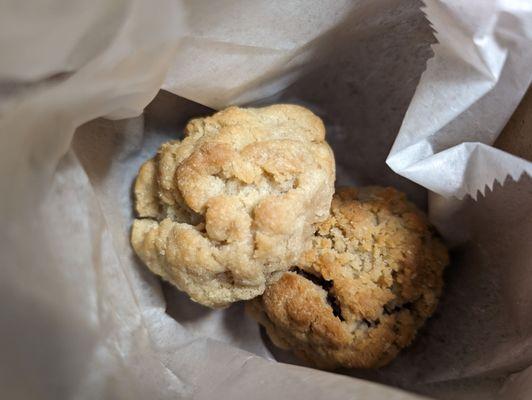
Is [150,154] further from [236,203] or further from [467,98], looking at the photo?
[467,98]

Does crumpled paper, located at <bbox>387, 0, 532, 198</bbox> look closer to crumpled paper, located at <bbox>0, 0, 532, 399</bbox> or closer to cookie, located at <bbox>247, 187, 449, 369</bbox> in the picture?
crumpled paper, located at <bbox>0, 0, 532, 399</bbox>

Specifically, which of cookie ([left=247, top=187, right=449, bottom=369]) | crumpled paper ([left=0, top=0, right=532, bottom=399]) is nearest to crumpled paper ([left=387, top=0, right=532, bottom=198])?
crumpled paper ([left=0, top=0, right=532, bottom=399])

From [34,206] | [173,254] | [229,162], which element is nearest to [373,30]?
[229,162]

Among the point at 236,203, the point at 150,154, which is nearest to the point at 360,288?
the point at 236,203

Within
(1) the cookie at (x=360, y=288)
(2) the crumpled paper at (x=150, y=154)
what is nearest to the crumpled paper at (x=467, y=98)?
(2) the crumpled paper at (x=150, y=154)

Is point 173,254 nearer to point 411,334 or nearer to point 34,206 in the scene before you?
point 34,206

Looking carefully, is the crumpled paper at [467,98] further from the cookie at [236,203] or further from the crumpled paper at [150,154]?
the cookie at [236,203]
